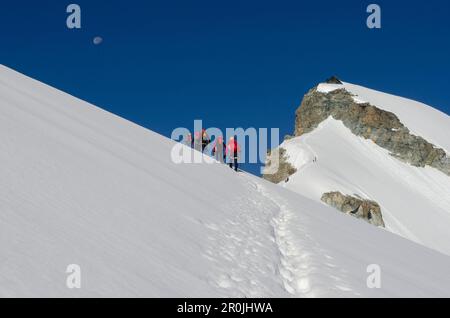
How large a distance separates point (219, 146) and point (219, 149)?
24cm

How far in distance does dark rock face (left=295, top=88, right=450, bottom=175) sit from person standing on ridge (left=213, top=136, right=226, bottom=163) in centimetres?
5618

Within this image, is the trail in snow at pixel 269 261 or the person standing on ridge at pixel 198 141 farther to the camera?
the person standing on ridge at pixel 198 141

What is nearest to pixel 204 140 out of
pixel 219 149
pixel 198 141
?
pixel 198 141

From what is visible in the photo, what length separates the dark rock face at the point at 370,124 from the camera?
74.2 meters

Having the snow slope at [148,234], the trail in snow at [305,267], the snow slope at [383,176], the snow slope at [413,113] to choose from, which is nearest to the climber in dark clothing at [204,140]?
the snow slope at [148,234]

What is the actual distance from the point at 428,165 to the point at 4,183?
75.2 meters

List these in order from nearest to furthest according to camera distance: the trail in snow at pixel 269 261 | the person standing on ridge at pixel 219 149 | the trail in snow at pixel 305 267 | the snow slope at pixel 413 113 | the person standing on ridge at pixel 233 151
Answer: the trail in snow at pixel 269 261
the trail in snow at pixel 305 267
the person standing on ridge at pixel 233 151
the person standing on ridge at pixel 219 149
the snow slope at pixel 413 113

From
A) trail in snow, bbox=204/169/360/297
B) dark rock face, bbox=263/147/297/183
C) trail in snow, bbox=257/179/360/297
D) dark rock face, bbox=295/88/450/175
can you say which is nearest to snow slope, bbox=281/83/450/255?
dark rock face, bbox=263/147/297/183

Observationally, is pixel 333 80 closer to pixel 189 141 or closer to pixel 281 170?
pixel 281 170

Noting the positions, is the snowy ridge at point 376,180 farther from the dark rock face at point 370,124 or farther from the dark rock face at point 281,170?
the dark rock face at point 370,124

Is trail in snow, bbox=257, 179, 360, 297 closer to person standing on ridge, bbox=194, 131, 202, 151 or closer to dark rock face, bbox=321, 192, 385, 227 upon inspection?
person standing on ridge, bbox=194, 131, 202, 151

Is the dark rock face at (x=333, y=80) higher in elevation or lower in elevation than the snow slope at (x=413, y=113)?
higher

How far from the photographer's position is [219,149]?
80.8ft

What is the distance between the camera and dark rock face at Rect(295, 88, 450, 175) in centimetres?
7419
